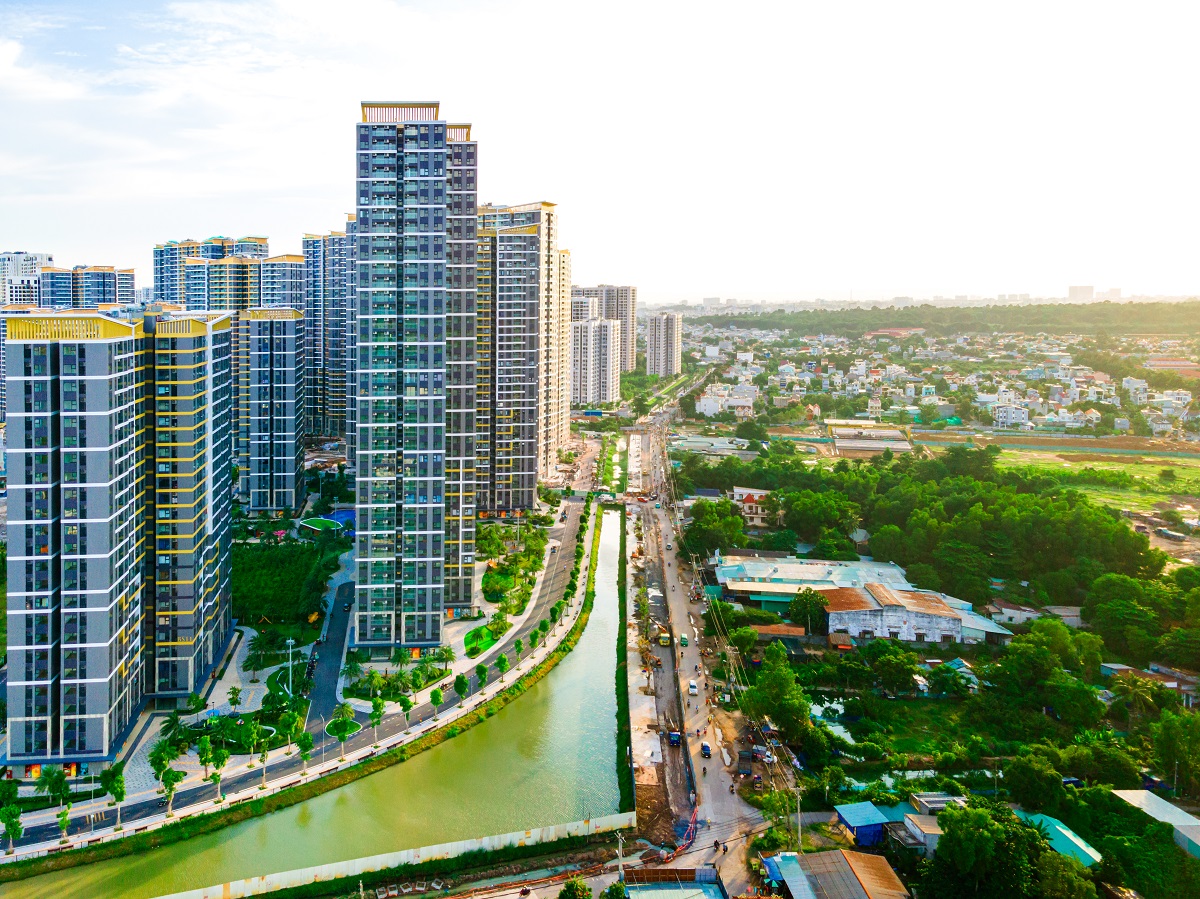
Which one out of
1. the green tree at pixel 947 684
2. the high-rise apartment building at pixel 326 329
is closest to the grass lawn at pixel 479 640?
the green tree at pixel 947 684

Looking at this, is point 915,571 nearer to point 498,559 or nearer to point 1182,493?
point 498,559

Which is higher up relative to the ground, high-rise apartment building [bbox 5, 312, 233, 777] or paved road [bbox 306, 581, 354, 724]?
high-rise apartment building [bbox 5, 312, 233, 777]

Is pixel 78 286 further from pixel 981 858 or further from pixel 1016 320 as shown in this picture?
pixel 1016 320

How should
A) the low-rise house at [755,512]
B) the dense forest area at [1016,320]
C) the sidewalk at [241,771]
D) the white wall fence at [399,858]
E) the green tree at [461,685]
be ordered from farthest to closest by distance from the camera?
the dense forest area at [1016,320] < the low-rise house at [755,512] < the green tree at [461,685] < the sidewalk at [241,771] < the white wall fence at [399,858]

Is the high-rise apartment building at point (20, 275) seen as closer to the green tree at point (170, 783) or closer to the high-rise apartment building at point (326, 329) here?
the high-rise apartment building at point (326, 329)

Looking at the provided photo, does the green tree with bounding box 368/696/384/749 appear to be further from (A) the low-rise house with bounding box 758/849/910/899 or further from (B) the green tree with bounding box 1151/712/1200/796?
(B) the green tree with bounding box 1151/712/1200/796

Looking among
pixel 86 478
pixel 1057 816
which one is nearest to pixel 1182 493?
pixel 1057 816

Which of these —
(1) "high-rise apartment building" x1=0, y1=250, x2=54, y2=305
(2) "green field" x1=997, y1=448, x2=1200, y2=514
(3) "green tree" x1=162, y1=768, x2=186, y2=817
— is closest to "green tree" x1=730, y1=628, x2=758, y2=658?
(3) "green tree" x1=162, y1=768, x2=186, y2=817
